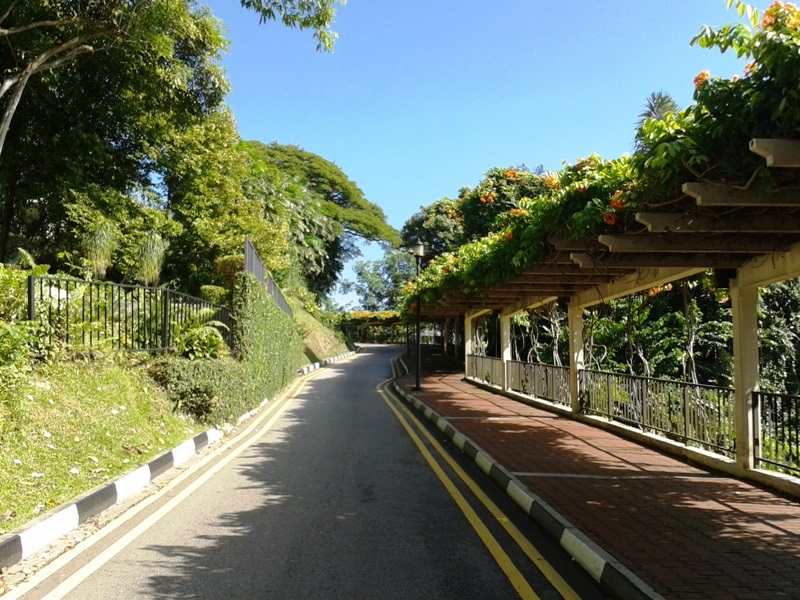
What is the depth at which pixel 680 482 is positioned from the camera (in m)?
7.63

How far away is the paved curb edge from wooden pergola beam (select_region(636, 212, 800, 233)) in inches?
233

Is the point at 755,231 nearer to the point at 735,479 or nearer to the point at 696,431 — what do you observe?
the point at 735,479

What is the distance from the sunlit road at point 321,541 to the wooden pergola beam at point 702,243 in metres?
3.27

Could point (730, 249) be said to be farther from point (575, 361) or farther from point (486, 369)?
point (486, 369)

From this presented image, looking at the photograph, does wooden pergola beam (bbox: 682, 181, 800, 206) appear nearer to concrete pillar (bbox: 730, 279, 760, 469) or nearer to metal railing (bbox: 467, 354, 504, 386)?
concrete pillar (bbox: 730, 279, 760, 469)

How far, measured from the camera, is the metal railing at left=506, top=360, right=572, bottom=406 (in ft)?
50.0

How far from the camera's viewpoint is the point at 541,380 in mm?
16703

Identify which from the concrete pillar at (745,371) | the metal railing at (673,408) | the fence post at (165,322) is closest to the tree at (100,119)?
the fence post at (165,322)

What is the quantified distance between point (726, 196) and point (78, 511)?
6205 mm

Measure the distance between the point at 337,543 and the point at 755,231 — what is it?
198 inches

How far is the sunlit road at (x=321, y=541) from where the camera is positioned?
4449mm

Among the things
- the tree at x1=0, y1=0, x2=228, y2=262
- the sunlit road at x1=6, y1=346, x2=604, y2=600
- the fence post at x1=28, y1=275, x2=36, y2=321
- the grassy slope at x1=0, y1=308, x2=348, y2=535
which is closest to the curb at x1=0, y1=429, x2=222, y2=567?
the grassy slope at x1=0, y1=308, x2=348, y2=535

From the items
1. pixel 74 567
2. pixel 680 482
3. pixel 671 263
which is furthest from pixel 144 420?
pixel 671 263

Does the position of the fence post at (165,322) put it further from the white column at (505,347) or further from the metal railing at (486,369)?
the metal railing at (486,369)
